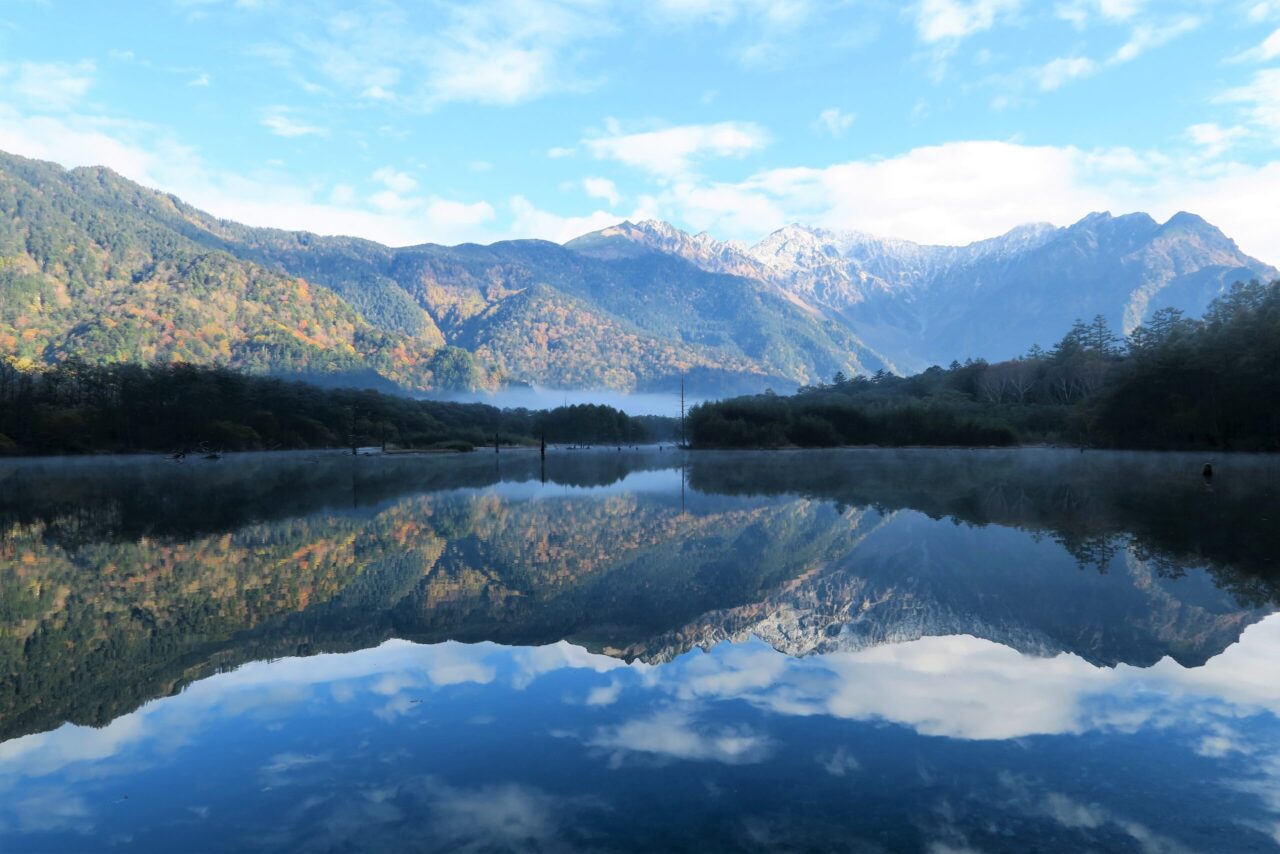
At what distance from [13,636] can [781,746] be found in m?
10.2

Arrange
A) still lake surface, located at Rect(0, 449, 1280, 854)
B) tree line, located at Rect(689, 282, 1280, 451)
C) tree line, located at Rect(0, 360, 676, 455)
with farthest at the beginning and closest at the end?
A: tree line, located at Rect(0, 360, 676, 455) → tree line, located at Rect(689, 282, 1280, 451) → still lake surface, located at Rect(0, 449, 1280, 854)

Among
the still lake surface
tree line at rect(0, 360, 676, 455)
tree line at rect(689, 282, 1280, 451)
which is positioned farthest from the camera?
tree line at rect(0, 360, 676, 455)

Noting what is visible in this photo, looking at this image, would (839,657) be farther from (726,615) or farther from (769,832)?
(769,832)

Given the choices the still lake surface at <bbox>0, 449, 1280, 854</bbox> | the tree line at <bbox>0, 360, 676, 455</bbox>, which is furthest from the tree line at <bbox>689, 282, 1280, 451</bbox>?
the still lake surface at <bbox>0, 449, 1280, 854</bbox>

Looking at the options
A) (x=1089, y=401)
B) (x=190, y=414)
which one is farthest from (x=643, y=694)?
(x=190, y=414)

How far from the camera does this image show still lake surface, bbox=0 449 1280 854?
554 centimetres

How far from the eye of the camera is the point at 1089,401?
95375mm

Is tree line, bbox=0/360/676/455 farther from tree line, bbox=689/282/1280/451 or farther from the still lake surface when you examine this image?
the still lake surface

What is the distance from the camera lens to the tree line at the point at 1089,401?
68750 mm

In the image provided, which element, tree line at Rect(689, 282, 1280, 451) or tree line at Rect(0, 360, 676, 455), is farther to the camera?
tree line at Rect(0, 360, 676, 455)

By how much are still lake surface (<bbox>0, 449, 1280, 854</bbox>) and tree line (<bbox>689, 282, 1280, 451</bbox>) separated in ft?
207

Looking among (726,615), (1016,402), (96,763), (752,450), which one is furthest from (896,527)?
(1016,402)

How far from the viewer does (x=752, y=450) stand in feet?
360

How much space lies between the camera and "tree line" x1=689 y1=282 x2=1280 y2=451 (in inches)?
2707
